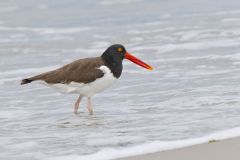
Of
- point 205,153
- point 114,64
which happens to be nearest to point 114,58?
point 114,64

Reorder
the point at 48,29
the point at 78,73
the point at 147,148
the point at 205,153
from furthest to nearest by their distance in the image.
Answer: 1. the point at 48,29
2. the point at 78,73
3. the point at 147,148
4. the point at 205,153

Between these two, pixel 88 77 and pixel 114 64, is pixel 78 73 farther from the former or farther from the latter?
pixel 114 64

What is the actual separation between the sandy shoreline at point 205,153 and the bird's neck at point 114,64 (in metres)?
2.74

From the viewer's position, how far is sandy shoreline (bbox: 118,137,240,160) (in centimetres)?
643

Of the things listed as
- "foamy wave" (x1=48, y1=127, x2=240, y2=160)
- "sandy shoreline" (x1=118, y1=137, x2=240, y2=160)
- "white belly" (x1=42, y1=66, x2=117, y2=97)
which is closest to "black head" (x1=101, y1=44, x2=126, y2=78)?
"white belly" (x1=42, y1=66, x2=117, y2=97)

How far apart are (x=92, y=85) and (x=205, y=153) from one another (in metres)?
3.04

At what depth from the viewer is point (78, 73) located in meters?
9.45

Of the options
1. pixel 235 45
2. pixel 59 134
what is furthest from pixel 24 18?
pixel 59 134

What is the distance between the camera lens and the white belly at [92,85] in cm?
931

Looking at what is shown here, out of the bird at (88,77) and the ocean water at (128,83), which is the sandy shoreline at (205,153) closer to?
the ocean water at (128,83)

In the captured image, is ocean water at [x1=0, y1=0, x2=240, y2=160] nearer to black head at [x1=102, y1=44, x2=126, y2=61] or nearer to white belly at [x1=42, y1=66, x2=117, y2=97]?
white belly at [x1=42, y1=66, x2=117, y2=97]

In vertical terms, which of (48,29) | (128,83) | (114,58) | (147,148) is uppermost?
(114,58)

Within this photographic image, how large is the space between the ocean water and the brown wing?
0.40m

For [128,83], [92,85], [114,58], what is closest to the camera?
[92,85]
